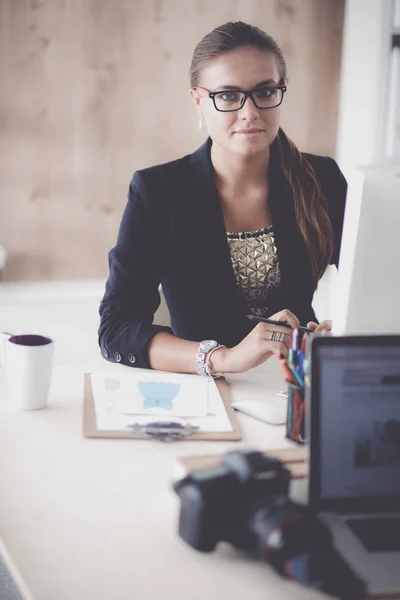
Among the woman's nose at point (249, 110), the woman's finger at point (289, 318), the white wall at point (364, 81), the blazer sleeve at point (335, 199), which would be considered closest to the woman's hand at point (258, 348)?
the woman's finger at point (289, 318)

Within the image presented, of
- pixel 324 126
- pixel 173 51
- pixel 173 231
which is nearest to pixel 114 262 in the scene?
pixel 173 231

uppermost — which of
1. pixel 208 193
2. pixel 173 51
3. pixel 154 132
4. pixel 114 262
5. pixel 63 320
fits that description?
pixel 173 51

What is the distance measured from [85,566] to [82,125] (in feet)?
7.97

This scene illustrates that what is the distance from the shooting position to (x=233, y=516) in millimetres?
819

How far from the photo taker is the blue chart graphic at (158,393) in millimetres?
1260

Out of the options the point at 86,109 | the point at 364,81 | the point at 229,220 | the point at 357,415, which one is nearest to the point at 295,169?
the point at 229,220

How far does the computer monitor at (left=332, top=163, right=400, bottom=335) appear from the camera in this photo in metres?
1.02

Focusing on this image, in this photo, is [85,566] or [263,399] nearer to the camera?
[85,566]

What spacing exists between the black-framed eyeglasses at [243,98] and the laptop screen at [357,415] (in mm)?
935

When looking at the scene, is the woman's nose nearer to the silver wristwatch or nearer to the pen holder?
the silver wristwatch

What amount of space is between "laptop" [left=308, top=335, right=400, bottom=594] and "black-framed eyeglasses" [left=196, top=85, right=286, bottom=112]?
0.94 m

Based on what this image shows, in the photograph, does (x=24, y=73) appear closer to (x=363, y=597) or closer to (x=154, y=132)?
(x=154, y=132)

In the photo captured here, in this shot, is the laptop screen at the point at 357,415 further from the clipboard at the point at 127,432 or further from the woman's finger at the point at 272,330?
the woman's finger at the point at 272,330

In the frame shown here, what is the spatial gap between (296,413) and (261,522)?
370 mm
